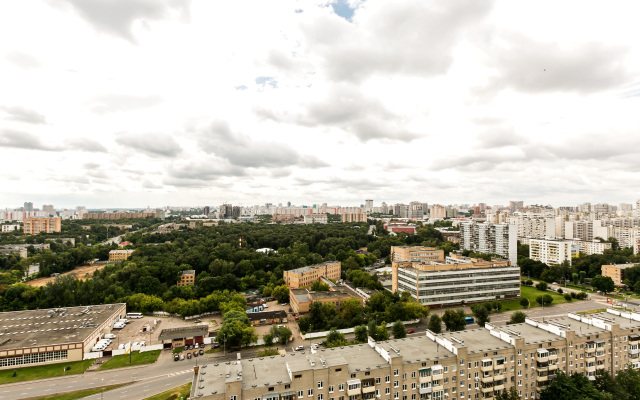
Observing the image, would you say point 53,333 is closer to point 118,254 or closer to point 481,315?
point 481,315

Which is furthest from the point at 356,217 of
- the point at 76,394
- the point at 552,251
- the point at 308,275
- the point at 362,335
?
the point at 76,394

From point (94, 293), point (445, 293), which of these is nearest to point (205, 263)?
point (94, 293)

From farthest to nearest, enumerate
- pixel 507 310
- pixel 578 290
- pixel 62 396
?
pixel 578 290, pixel 507 310, pixel 62 396

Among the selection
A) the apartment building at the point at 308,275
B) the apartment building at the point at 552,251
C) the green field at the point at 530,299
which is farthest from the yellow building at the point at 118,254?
the apartment building at the point at 552,251

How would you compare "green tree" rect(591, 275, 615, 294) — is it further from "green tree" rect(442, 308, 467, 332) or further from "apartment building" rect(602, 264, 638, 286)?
"green tree" rect(442, 308, 467, 332)


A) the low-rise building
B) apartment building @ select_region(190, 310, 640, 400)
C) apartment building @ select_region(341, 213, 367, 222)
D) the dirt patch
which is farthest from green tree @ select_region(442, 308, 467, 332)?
apartment building @ select_region(341, 213, 367, 222)

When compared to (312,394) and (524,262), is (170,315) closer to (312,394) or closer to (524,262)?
(312,394)
